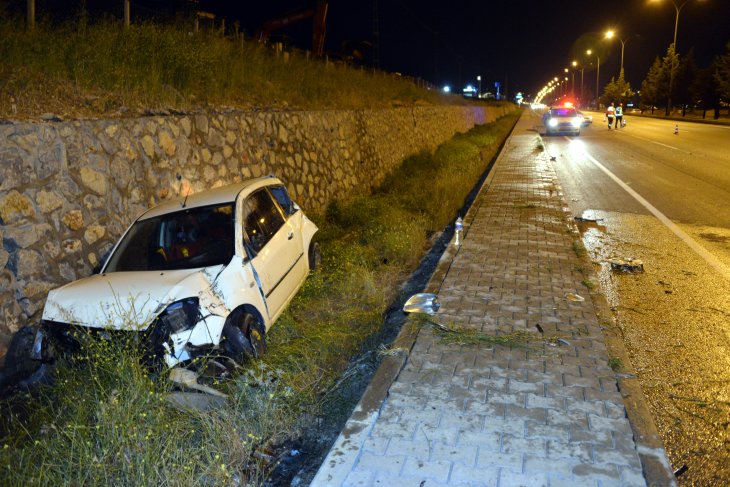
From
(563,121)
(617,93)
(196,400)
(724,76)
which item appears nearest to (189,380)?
(196,400)

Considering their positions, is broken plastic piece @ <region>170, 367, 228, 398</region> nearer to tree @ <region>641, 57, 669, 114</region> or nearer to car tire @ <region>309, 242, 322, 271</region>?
car tire @ <region>309, 242, 322, 271</region>

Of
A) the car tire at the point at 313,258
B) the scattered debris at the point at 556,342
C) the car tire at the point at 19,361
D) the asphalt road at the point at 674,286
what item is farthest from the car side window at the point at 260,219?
the asphalt road at the point at 674,286

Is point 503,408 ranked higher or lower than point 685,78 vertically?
lower

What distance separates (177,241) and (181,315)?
1.62m

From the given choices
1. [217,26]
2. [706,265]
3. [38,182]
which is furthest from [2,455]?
[217,26]

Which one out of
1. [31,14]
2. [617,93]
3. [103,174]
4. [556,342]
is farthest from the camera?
[617,93]

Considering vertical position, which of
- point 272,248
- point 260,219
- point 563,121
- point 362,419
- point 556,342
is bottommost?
point 362,419

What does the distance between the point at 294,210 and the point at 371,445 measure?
4.23 metres

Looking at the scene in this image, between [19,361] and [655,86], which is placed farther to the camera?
[655,86]

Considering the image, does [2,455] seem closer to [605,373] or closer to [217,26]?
[605,373]

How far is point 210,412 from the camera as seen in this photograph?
4281 mm

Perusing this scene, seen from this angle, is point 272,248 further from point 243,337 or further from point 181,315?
point 181,315

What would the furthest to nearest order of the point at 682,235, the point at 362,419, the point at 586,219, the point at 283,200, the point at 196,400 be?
the point at 586,219 → the point at 682,235 → the point at 283,200 → the point at 196,400 → the point at 362,419

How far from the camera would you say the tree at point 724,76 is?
2111 inches
